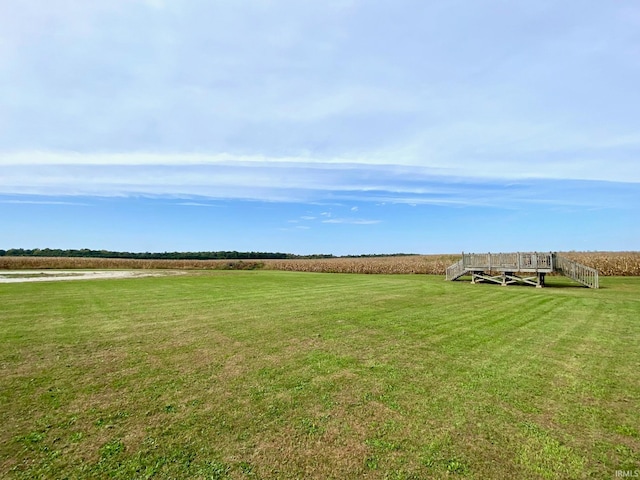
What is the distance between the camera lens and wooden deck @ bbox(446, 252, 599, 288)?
2178cm

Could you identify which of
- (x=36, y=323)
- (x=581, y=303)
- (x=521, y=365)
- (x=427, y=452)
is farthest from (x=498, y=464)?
(x=581, y=303)

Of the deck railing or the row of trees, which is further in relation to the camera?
the row of trees

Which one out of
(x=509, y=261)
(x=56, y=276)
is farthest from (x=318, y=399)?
(x=56, y=276)

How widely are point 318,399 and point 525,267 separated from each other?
2356 centimetres

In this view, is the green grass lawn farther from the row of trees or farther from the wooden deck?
the row of trees

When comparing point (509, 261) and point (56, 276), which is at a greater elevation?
point (509, 261)

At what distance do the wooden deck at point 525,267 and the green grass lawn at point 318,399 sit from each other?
14.0 m

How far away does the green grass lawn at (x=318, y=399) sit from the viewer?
338 centimetres

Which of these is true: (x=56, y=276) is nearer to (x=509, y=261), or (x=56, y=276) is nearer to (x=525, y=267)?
(x=509, y=261)

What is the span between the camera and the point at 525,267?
76.0 ft

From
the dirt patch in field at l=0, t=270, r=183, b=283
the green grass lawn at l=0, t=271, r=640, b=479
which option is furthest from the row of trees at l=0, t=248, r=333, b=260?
the green grass lawn at l=0, t=271, r=640, b=479

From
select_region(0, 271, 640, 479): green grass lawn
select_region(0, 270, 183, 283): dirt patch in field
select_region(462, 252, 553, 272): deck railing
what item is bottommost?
select_region(0, 271, 640, 479): green grass lawn

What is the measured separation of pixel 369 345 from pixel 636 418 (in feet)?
14.4

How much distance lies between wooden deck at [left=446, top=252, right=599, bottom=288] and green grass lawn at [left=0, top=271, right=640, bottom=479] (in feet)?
45.8
